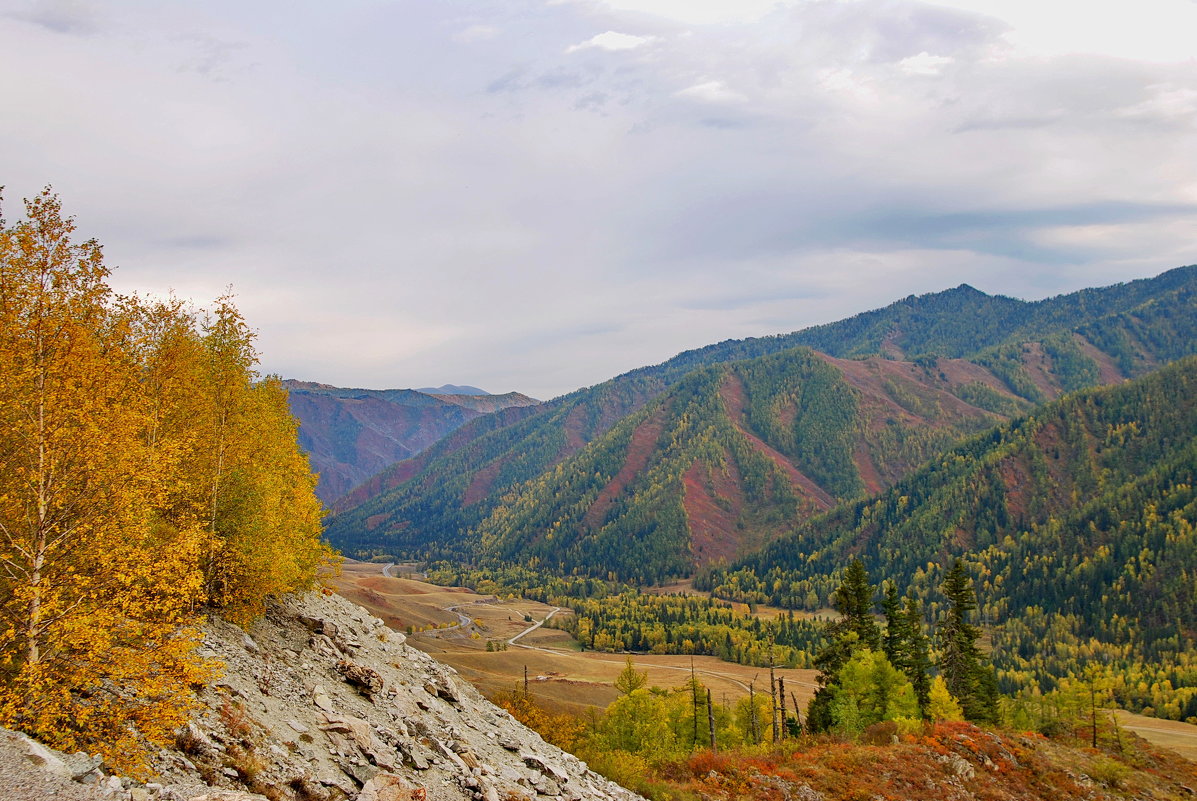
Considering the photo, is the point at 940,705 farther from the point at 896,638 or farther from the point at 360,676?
the point at 360,676

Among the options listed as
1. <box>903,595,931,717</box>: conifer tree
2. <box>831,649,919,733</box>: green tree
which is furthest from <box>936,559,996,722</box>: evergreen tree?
<box>831,649,919,733</box>: green tree

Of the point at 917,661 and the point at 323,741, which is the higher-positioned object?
the point at 323,741

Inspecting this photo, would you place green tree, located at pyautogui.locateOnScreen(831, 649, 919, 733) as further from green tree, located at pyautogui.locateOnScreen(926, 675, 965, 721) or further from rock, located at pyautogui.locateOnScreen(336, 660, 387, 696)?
rock, located at pyautogui.locateOnScreen(336, 660, 387, 696)

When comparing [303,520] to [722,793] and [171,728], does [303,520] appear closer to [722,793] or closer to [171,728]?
[171,728]

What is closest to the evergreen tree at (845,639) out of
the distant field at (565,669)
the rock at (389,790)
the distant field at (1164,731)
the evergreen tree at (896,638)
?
the evergreen tree at (896,638)

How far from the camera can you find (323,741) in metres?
26.3

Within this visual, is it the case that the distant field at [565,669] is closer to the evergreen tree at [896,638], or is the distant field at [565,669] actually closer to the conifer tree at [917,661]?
the conifer tree at [917,661]

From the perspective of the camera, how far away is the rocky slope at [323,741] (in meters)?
17.8

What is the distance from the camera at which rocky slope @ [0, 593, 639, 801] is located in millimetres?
17797

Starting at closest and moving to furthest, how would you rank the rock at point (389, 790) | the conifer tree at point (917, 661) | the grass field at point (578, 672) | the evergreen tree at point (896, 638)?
the rock at point (389, 790) → the conifer tree at point (917, 661) → the evergreen tree at point (896, 638) → the grass field at point (578, 672)

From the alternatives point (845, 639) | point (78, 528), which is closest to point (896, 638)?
point (845, 639)

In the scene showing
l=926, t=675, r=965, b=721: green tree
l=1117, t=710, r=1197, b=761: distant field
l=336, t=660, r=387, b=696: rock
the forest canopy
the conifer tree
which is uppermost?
the forest canopy

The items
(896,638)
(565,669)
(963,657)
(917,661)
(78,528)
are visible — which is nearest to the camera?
(78,528)

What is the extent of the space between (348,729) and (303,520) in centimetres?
1842
